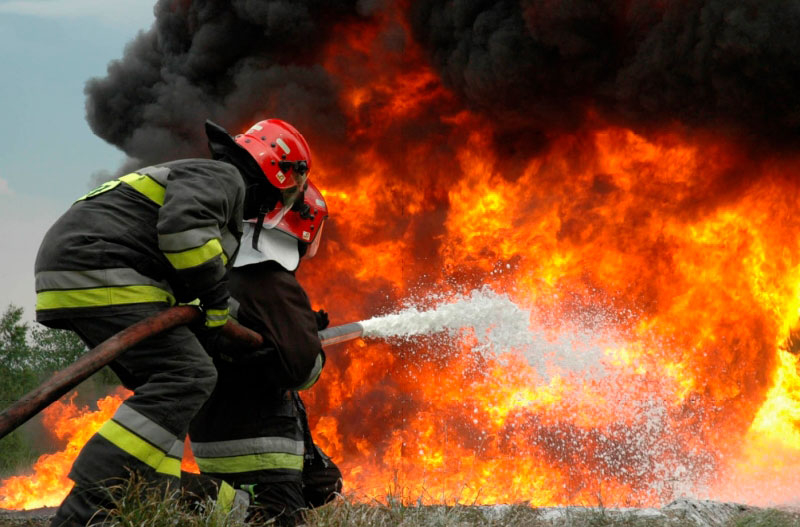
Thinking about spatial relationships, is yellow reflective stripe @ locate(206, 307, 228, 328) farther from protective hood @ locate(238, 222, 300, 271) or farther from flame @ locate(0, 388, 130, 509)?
flame @ locate(0, 388, 130, 509)

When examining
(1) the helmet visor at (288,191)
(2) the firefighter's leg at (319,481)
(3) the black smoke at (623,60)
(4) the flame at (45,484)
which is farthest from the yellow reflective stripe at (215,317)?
(3) the black smoke at (623,60)

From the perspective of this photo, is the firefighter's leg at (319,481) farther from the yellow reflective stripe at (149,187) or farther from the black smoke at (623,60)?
the black smoke at (623,60)

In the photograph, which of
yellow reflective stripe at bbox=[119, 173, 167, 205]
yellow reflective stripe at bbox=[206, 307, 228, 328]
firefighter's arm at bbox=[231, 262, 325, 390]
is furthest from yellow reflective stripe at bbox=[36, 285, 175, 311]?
firefighter's arm at bbox=[231, 262, 325, 390]

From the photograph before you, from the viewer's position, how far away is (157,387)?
10.9 ft

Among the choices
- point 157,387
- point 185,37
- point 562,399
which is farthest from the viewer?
point 185,37

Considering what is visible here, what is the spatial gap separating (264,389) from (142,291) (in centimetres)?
102

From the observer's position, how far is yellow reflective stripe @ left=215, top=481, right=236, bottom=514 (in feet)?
12.3

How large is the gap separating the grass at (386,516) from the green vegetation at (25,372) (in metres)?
7.77

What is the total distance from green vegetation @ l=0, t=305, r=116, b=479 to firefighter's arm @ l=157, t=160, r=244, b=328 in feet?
30.9

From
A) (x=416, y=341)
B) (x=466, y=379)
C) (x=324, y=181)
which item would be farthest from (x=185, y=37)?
(x=466, y=379)

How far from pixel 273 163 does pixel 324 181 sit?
6244 mm

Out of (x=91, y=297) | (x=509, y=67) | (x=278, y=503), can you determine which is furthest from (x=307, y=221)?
(x=509, y=67)

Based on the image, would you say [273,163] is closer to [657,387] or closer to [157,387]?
[157,387]

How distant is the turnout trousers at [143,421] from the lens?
126 inches
